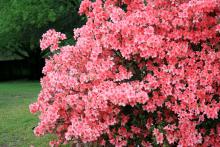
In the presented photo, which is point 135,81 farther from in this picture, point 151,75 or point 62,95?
point 62,95

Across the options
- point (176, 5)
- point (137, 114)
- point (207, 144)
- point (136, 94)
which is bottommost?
point (207, 144)

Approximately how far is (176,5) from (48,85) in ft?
6.26

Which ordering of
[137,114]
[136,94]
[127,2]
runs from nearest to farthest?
[136,94]
[137,114]
[127,2]

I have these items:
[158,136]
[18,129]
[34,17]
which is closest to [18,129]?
[18,129]

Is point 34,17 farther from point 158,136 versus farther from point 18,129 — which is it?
point 158,136

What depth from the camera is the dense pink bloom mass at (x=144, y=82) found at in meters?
4.73

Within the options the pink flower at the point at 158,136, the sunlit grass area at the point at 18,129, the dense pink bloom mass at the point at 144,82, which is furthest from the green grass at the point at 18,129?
the pink flower at the point at 158,136

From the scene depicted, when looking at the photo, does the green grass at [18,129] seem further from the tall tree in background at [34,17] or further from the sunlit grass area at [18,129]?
the tall tree in background at [34,17]

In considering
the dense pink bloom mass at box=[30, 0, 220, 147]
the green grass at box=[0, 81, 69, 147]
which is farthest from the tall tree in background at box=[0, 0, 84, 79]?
the dense pink bloom mass at box=[30, 0, 220, 147]

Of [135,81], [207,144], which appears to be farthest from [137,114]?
[207,144]

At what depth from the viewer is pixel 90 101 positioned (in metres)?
4.72

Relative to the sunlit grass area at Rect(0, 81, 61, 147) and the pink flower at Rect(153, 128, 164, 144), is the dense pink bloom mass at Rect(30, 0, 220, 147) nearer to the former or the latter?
the pink flower at Rect(153, 128, 164, 144)

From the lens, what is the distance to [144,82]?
16.0 feet

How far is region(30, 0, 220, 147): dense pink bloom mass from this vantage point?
4730 mm
